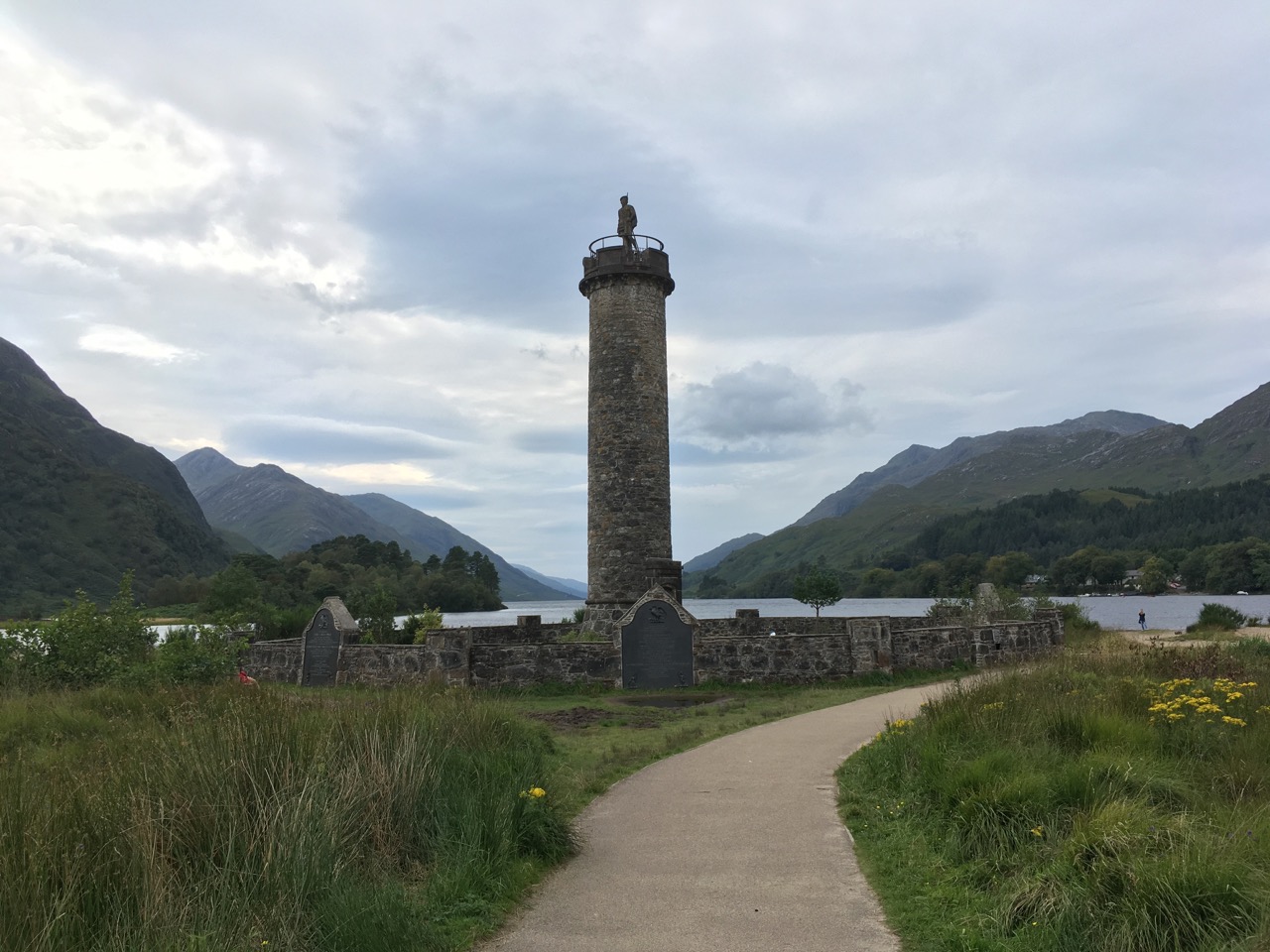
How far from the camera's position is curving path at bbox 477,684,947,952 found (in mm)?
5027

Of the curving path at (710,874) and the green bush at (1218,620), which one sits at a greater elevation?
the green bush at (1218,620)

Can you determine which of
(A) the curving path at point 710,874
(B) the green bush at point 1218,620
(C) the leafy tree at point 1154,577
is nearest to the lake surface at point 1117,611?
(C) the leafy tree at point 1154,577

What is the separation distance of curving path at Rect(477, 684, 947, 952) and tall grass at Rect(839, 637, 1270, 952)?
0.32m

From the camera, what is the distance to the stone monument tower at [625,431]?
82.4 ft

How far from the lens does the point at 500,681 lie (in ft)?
60.0

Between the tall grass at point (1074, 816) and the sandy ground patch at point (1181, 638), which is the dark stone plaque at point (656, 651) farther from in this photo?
the sandy ground patch at point (1181, 638)

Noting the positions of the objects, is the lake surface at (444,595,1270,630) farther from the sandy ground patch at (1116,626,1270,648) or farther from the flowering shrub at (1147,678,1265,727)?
the flowering shrub at (1147,678,1265,727)

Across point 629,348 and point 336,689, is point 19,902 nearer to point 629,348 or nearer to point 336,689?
point 336,689

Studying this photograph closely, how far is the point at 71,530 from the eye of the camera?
434ft

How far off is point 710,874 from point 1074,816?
2.52 metres

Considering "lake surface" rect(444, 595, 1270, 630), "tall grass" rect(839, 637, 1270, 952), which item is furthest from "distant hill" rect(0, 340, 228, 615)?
"tall grass" rect(839, 637, 1270, 952)

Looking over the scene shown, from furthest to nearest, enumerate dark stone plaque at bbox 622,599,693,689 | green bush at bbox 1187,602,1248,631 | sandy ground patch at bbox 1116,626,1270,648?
green bush at bbox 1187,602,1248,631 < sandy ground patch at bbox 1116,626,1270,648 < dark stone plaque at bbox 622,599,693,689

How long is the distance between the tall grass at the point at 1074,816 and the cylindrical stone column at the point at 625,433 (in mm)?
15267

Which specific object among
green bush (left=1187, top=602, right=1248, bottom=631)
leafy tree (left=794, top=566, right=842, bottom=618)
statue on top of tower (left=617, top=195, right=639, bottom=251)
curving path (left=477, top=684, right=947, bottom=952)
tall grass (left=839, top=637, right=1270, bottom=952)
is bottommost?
curving path (left=477, top=684, right=947, bottom=952)
